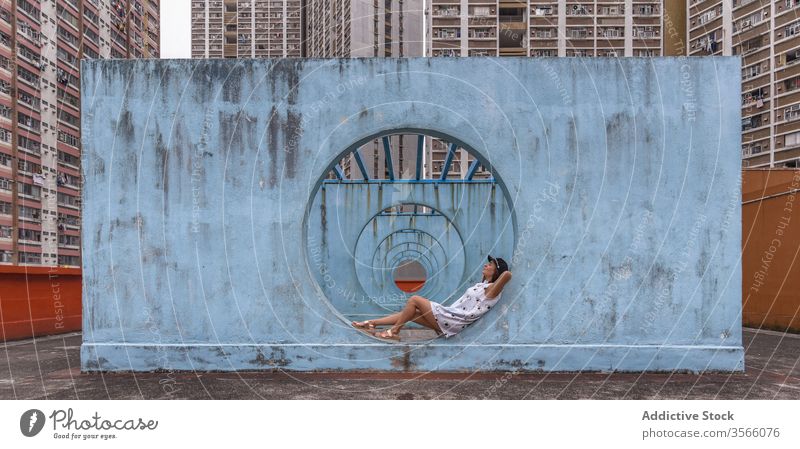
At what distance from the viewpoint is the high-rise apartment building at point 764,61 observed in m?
52.2

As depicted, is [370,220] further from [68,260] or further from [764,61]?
[764,61]

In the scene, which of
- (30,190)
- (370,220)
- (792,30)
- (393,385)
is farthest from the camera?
(30,190)

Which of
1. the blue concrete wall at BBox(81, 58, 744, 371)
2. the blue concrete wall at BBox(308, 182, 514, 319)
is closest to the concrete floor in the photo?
the blue concrete wall at BBox(81, 58, 744, 371)

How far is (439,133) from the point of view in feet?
25.5

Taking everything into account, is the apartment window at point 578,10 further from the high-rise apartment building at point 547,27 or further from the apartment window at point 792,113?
the apartment window at point 792,113

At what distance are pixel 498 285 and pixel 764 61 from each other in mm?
57191

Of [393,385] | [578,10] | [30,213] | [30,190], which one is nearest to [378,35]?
[578,10]

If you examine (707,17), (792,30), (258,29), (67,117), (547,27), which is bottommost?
(67,117)

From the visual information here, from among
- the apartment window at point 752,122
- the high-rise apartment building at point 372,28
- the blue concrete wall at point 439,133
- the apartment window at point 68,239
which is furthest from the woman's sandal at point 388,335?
the high-rise apartment building at point 372,28

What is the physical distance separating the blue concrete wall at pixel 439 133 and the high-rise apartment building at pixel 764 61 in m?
51.2

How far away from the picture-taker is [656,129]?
7746 mm

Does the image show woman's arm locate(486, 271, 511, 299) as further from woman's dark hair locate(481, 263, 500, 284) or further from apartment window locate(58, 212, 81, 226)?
apartment window locate(58, 212, 81, 226)

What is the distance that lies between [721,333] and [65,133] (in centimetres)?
6167

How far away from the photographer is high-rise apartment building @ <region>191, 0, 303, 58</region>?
11156 centimetres
